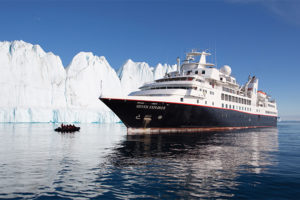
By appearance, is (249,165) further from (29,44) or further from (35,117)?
(29,44)

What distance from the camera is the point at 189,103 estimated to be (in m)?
33.5

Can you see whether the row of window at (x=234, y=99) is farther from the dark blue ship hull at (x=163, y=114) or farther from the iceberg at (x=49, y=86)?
the iceberg at (x=49, y=86)

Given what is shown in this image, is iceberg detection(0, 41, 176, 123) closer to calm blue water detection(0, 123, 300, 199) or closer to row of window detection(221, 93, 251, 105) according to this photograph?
row of window detection(221, 93, 251, 105)

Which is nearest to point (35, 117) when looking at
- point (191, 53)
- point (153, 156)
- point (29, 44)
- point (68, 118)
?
point (68, 118)

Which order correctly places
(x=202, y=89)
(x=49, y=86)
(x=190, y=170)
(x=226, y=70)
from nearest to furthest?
1. (x=190, y=170)
2. (x=202, y=89)
3. (x=226, y=70)
4. (x=49, y=86)

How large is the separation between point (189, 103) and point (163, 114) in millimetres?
4383

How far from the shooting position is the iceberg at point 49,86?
251 ft

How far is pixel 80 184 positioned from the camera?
30.9 feet

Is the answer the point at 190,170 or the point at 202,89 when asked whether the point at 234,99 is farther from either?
the point at 190,170

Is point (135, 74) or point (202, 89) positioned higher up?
point (135, 74)

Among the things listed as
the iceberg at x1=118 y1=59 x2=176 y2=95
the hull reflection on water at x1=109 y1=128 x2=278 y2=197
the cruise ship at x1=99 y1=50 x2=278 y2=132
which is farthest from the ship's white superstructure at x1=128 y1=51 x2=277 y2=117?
→ the iceberg at x1=118 y1=59 x2=176 y2=95

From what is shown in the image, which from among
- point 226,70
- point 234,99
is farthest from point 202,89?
point 226,70

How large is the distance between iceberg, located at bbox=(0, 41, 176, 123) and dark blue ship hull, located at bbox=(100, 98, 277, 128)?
3503 cm

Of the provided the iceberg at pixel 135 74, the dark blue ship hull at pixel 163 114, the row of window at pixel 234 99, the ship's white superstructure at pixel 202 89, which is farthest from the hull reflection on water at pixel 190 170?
the iceberg at pixel 135 74
